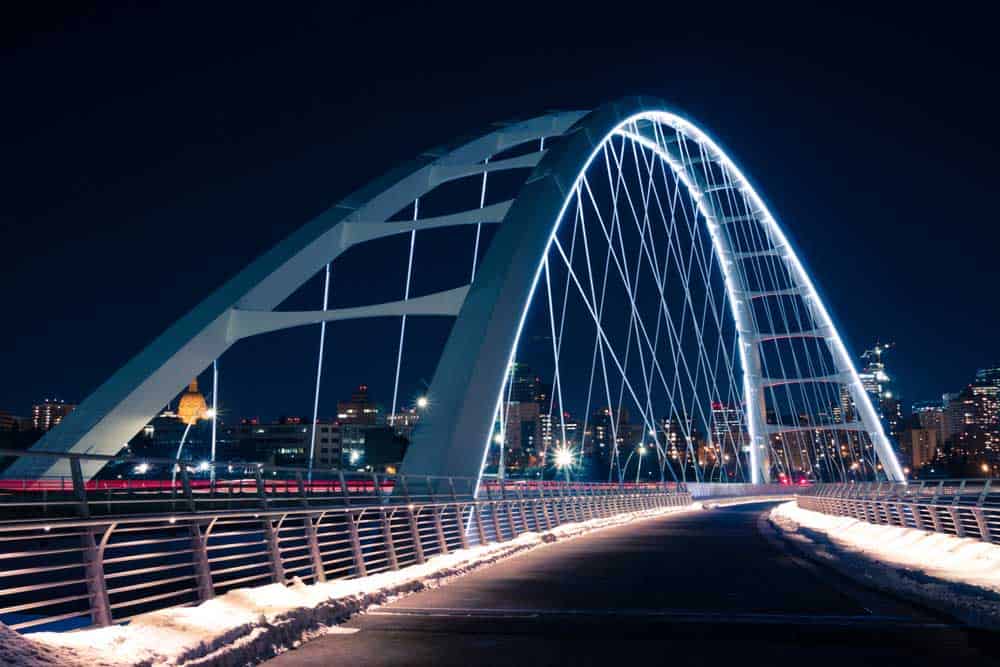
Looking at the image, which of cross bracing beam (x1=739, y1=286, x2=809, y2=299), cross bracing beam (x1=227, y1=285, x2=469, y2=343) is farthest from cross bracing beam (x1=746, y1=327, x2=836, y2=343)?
cross bracing beam (x1=227, y1=285, x2=469, y2=343)

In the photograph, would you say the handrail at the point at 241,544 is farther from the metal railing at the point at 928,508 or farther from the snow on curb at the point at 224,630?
the metal railing at the point at 928,508

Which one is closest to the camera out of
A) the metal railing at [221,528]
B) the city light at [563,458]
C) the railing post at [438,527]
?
the metal railing at [221,528]

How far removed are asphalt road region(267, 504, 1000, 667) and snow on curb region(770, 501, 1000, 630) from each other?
12.0 inches

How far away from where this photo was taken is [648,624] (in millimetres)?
8969

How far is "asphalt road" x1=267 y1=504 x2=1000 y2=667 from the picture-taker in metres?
7.23

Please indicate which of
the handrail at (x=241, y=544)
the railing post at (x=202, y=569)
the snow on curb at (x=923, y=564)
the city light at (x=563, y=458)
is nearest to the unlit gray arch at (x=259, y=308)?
the handrail at (x=241, y=544)

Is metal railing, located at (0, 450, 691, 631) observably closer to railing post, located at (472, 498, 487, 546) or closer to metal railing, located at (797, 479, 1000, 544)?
railing post, located at (472, 498, 487, 546)

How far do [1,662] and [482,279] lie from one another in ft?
55.0

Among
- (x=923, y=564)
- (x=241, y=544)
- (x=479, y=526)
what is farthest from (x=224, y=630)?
(x=479, y=526)

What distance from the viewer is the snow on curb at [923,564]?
31.3ft

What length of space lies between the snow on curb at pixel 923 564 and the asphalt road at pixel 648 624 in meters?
0.30

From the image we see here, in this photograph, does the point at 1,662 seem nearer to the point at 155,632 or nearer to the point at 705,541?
the point at 155,632

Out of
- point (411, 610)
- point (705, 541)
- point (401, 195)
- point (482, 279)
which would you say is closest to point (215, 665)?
point (411, 610)

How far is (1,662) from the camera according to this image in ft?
16.4
